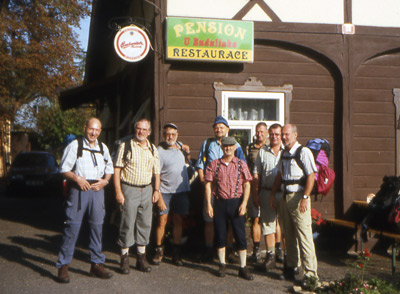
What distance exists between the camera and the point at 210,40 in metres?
9.04

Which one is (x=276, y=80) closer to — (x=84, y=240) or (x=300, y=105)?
(x=300, y=105)

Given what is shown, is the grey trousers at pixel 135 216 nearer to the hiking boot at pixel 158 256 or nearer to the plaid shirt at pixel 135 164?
the plaid shirt at pixel 135 164

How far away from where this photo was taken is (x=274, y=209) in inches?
288

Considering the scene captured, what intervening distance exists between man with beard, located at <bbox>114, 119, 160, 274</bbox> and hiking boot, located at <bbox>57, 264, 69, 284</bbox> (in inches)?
29.5

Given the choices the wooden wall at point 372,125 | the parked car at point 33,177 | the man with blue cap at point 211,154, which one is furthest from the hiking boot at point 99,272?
the parked car at point 33,177

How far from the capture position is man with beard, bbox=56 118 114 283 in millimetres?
6586

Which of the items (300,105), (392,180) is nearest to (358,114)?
(300,105)

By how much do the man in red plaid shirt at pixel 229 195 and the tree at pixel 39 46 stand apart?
16294 millimetres

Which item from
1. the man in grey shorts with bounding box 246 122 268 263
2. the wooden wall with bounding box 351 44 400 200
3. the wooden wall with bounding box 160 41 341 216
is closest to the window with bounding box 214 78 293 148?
the wooden wall with bounding box 160 41 341 216

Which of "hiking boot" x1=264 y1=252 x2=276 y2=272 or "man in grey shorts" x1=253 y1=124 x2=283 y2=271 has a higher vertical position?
"man in grey shorts" x1=253 y1=124 x2=283 y2=271

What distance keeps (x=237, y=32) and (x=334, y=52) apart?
1.80 metres

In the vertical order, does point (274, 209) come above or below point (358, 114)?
below

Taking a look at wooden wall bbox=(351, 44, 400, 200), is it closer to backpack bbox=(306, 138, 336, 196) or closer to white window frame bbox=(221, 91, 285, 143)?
white window frame bbox=(221, 91, 285, 143)

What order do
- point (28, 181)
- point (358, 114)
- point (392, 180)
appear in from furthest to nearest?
1. point (28, 181)
2. point (358, 114)
3. point (392, 180)
